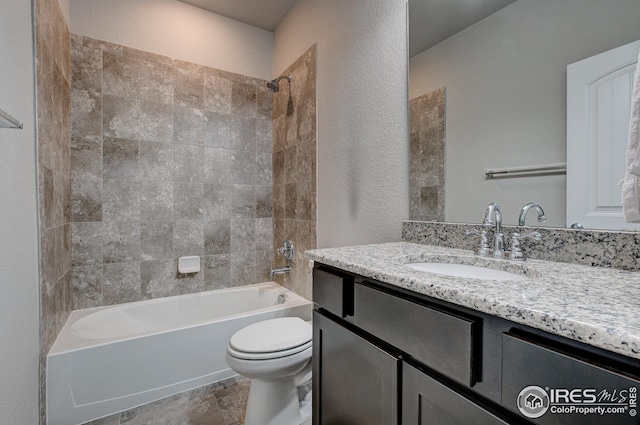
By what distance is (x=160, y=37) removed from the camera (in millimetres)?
2279

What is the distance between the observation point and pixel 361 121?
1.65 metres

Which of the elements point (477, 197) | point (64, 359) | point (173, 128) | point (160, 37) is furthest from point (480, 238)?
point (160, 37)

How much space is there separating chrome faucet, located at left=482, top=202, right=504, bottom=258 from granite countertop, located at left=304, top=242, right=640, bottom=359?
0.07 meters

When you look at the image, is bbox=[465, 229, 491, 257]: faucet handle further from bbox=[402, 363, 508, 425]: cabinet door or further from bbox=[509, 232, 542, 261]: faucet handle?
bbox=[402, 363, 508, 425]: cabinet door

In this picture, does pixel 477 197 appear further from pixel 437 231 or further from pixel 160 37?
pixel 160 37

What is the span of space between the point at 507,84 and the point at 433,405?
117 cm

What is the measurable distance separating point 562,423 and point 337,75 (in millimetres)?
1852

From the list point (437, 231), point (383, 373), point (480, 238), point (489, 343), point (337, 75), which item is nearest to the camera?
point (489, 343)

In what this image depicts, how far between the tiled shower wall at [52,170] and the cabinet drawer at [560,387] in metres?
1.87

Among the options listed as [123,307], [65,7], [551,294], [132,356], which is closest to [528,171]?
[551,294]

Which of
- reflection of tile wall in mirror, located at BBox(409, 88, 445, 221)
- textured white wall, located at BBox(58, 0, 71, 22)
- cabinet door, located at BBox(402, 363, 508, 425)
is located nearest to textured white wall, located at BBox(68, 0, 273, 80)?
textured white wall, located at BBox(58, 0, 71, 22)

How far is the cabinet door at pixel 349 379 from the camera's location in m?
0.77

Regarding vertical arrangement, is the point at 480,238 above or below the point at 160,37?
below

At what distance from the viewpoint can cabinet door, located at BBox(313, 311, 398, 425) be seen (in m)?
0.77
